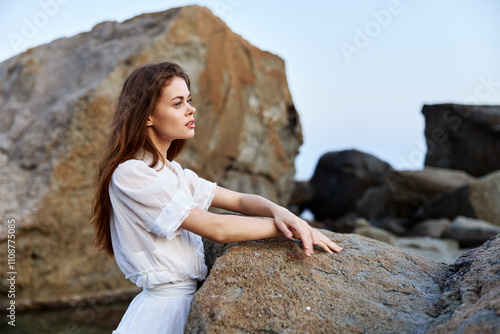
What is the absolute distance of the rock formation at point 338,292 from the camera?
1581 mm

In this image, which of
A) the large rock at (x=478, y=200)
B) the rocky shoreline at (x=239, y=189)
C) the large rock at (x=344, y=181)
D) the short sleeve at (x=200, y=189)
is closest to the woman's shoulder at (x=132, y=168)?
the short sleeve at (x=200, y=189)

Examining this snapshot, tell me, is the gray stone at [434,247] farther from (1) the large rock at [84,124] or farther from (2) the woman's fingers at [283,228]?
(2) the woman's fingers at [283,228]

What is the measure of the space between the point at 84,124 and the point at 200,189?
3.24 m

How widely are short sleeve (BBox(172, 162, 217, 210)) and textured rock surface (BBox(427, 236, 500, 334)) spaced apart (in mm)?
995

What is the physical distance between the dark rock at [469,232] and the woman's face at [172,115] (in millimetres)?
6238

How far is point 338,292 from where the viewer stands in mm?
1744

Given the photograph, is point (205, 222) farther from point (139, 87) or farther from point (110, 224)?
point (139, 87)

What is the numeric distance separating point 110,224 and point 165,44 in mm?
4174

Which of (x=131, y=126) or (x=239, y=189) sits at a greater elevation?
(x=131, y=126)

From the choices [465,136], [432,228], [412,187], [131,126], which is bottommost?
[432,228]

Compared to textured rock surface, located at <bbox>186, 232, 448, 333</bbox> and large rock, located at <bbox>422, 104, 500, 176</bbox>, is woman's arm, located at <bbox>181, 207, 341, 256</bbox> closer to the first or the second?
textured rock surface, located at <bbox>186, 232, 448, 333</bbox>

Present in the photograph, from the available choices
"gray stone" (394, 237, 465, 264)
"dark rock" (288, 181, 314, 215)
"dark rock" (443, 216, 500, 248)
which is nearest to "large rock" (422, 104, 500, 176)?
"dark rock" (288, 181, 314, 215)

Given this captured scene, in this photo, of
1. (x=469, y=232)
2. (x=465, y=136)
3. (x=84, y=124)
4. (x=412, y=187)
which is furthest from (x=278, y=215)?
(x=465, y=136)

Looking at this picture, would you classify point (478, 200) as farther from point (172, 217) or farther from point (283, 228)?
point (172, 217)
